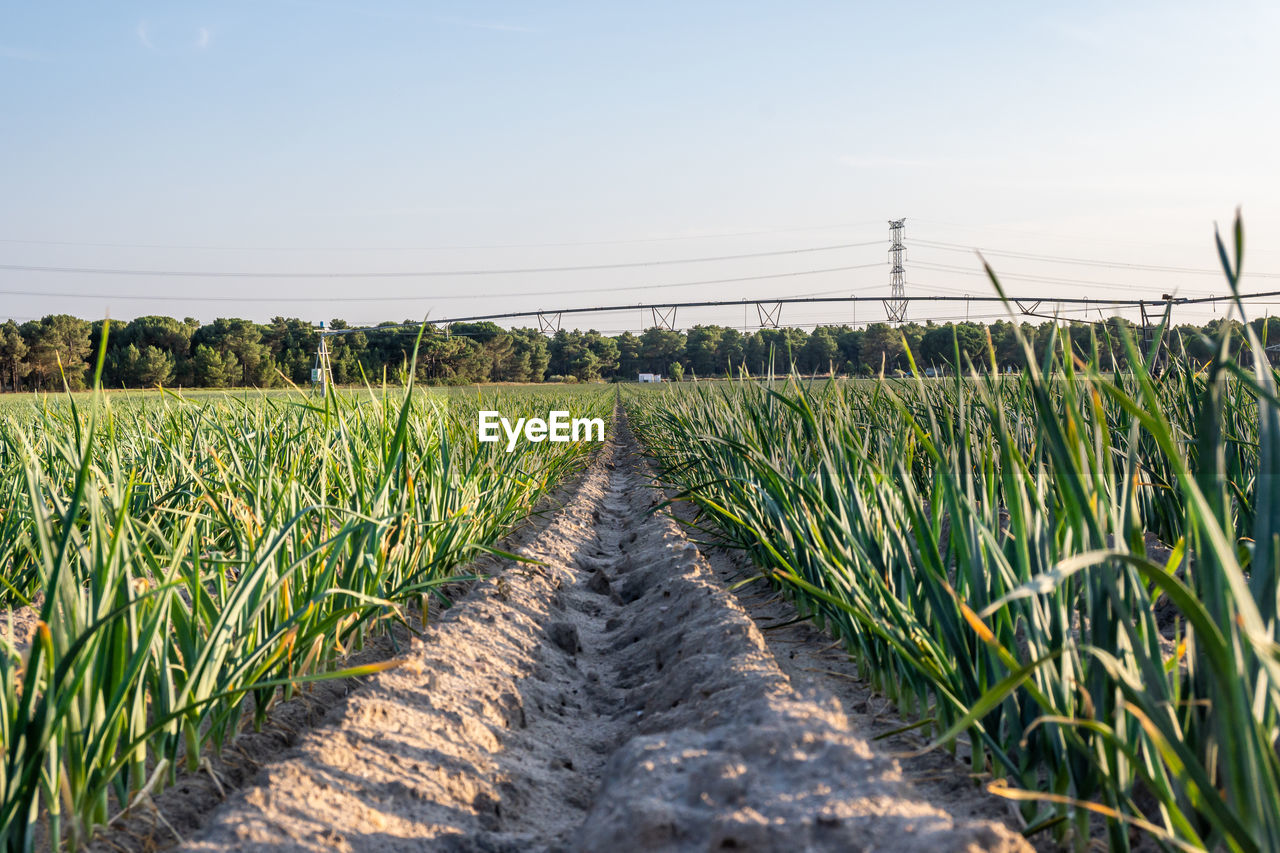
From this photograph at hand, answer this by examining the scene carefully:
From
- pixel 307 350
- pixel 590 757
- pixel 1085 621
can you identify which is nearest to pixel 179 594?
pixel 590 757

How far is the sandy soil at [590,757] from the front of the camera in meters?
1.31

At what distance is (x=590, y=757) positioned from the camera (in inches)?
88.4

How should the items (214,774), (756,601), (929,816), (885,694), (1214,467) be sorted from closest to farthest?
(1214,467), (929,816), (214,774), (885,694), (756,601)

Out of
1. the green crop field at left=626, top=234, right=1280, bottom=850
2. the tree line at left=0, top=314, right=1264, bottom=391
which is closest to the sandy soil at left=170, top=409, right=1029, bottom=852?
the green crop field at left=626, top=234, right=1280, bottom=850

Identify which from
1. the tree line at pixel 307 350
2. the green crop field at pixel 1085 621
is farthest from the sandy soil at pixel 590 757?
the tree line at pixel 307 350

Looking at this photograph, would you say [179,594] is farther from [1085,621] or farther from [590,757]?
[1085,621]

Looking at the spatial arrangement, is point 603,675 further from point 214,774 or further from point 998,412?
point 998,412

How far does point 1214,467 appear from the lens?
3.16 feet

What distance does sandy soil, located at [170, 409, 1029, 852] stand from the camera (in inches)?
51.5

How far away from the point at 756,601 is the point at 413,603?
1402 millimetres

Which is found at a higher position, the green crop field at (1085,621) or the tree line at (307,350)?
the tree line at (307,350)

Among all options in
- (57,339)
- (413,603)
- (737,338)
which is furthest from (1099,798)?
(57,339)

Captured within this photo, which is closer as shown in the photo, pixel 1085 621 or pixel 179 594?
pixel 1085 621

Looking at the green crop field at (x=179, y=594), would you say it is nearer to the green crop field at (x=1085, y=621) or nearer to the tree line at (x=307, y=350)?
the green crop field at (x=1085, y=621)
